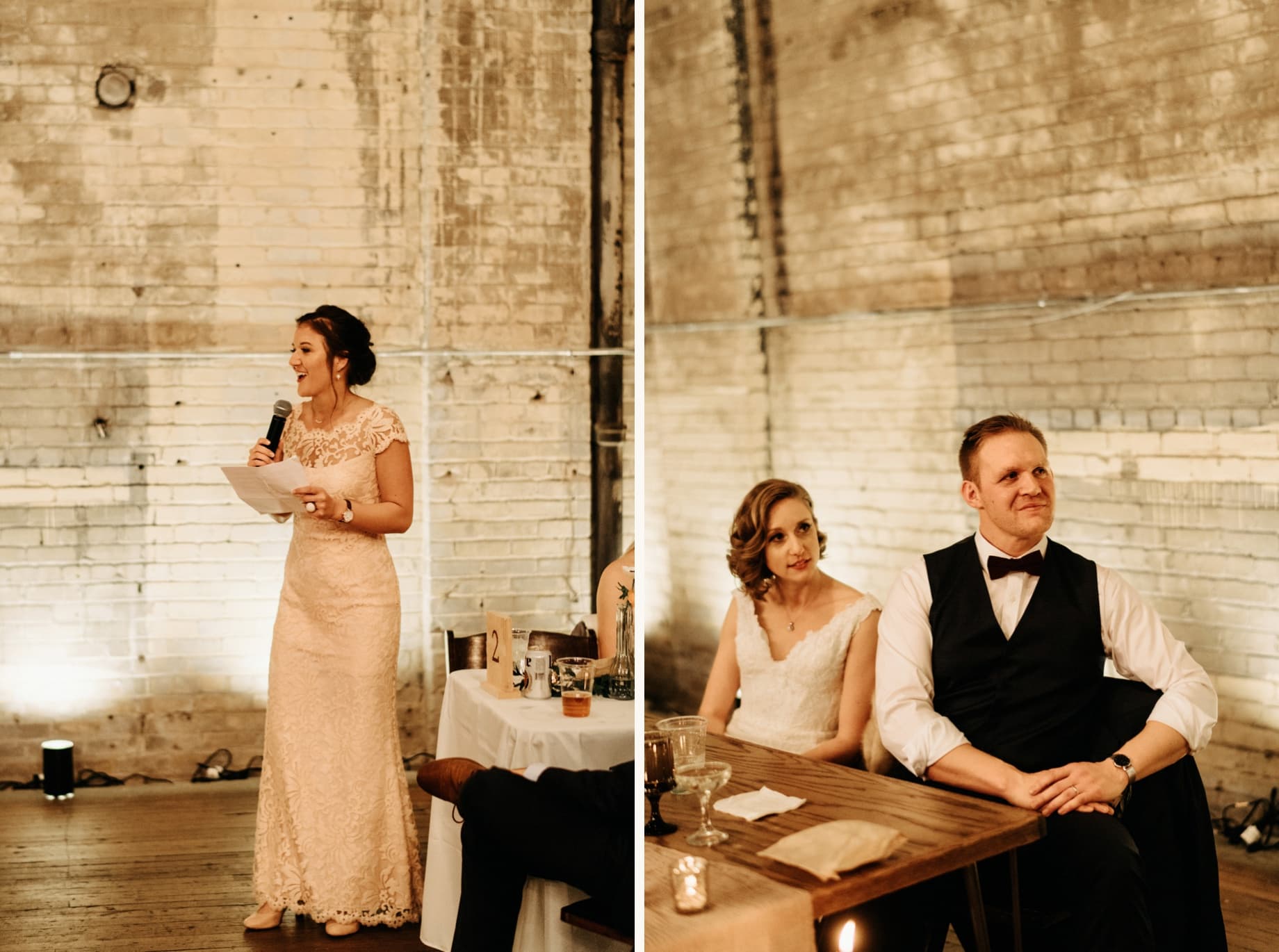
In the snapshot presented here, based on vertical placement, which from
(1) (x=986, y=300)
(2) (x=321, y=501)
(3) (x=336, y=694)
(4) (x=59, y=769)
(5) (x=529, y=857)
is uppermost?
(1) (x=986, y=300)

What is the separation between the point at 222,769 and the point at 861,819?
1.54 meters

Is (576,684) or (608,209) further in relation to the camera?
(608,209)

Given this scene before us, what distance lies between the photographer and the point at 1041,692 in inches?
90.9

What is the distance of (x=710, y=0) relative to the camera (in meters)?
3.09

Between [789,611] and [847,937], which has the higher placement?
[789,611]

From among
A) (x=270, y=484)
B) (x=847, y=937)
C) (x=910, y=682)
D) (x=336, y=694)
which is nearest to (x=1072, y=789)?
(x=910, y=682)

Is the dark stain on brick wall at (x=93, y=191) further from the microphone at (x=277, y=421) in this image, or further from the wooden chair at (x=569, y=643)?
the wooden chair at (x=569, y=643)

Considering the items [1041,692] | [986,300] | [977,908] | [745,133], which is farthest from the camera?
[986,300]

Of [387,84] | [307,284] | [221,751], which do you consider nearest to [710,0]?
[387,84]

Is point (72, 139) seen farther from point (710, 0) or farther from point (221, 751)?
point (710, 0)

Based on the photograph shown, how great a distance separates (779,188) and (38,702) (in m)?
2.54

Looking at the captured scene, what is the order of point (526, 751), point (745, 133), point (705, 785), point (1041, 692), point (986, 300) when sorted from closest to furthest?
point (705, 785), point (526, 751), point (1041, 692), point (745, 133), point (986, 300)

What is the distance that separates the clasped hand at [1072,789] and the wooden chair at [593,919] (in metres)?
0.77

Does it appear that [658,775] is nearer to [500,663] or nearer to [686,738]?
[686,738]
